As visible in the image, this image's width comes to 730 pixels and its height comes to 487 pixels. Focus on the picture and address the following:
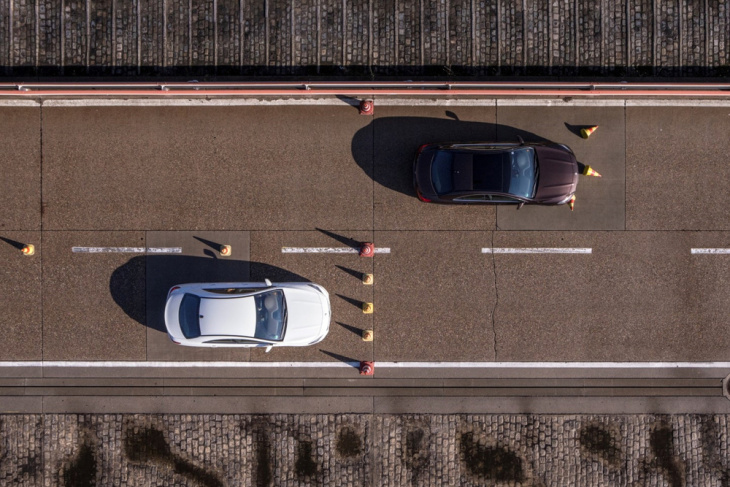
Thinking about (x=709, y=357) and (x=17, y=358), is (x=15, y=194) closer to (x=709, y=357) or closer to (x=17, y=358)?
(x=17, y=358)

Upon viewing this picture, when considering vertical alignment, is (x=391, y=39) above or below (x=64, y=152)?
above

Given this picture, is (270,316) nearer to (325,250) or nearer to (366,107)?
(325,250)

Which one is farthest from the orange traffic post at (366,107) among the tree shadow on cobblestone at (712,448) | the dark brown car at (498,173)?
the tree shadow on cobblestone at (712,448)

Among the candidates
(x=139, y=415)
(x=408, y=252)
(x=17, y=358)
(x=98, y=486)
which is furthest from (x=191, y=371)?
(x=408, y=252)

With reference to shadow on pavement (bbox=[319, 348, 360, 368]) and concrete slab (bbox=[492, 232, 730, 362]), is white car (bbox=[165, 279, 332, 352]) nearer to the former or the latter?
shadow on pavement (bbox=[319, 348, 360, 368])

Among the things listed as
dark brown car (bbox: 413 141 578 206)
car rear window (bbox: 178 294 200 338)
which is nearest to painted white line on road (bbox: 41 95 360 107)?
dark brown car (bbox: 413 141 578 206)

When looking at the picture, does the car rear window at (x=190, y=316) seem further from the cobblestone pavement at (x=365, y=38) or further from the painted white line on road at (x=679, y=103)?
the painted white line on road at (x=679, y=103)
